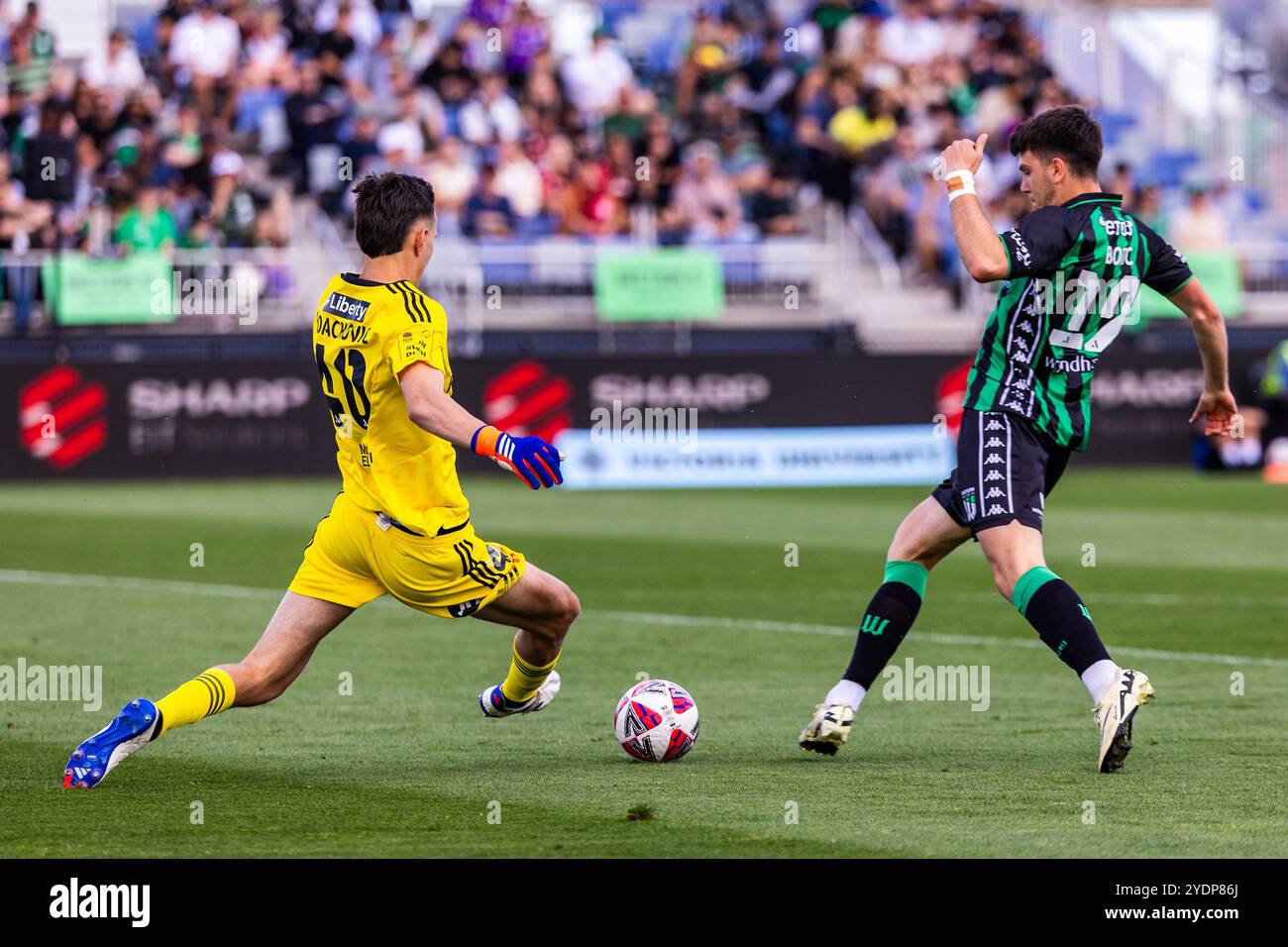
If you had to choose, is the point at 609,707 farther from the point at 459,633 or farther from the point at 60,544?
the point at 60,544

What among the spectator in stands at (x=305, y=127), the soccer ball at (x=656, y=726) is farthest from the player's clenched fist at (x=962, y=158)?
the spectator in stands at (x=305, y=127)

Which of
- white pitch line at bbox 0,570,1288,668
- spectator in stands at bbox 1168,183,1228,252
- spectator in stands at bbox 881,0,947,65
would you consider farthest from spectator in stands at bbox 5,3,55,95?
spectator in stands at bbox 1168,183,1228,252

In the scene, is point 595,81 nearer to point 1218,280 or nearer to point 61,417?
point 1218,280

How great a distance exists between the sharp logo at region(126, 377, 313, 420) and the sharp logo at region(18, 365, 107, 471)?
15.5 inches

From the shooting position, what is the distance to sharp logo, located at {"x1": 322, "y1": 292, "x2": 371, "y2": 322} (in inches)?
265

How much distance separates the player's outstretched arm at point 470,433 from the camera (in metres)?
6.23

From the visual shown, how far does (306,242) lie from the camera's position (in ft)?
77.6

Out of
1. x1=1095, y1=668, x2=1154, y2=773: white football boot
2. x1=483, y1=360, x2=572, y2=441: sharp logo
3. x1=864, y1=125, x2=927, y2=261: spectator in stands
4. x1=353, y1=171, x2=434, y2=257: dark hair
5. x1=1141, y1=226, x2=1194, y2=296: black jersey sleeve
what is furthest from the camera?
x1=864, y1=125, x2=927, y2=261: spectator in stands

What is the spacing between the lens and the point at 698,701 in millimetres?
9086

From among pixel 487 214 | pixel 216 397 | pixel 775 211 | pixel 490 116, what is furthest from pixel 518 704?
pixel 490 116

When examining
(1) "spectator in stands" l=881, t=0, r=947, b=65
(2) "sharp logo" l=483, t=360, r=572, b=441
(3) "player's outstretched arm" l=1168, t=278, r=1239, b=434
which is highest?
(1) "spectator in stands" l=881, t=0, r=947, b=65

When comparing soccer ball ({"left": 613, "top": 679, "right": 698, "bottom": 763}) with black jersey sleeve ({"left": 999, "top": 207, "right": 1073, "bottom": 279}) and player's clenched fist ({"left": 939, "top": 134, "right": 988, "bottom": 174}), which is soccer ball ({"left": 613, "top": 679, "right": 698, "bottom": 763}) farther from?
player's clenched fist ({"left": 939, "top": 134, "right": 988, "bottom": 174})

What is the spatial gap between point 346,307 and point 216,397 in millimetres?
15435
